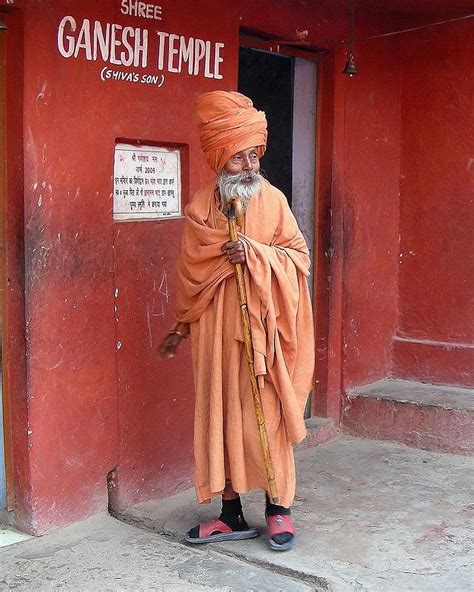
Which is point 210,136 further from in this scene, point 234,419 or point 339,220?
point 339,220

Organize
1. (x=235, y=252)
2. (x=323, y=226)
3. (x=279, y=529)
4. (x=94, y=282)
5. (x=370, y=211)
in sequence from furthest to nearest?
1. (x=370, y=211)
2. (x=323, y=226)
3. (x=94, y=282)
4. (x=279, y=529)
5. (x=235, y=252)

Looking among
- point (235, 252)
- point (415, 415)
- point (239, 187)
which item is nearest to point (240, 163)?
point (239, 187)

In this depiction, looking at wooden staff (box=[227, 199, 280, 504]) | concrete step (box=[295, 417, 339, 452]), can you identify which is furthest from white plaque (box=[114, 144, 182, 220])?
concrete step (box=[295, 417, 339, 452])

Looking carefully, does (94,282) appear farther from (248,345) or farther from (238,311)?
(248,345)

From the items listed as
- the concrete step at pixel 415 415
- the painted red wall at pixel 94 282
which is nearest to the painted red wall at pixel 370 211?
the concrete step at pixel 415 415

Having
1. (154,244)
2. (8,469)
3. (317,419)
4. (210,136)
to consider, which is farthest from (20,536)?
(317,419)

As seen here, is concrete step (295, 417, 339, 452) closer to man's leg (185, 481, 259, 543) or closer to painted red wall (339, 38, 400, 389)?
painted red wall (339, 38, 400, 389)

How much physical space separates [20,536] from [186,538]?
0.76 m

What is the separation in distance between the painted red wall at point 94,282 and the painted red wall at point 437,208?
1.32 meters

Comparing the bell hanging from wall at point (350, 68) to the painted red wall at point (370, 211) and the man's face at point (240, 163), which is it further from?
the man's face at point (240, 163)

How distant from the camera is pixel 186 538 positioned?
13.6 feet

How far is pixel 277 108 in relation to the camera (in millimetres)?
5754

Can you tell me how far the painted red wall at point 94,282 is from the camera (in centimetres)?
402

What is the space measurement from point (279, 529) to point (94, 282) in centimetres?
142
